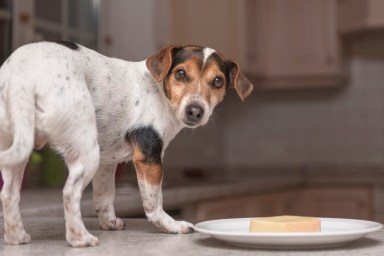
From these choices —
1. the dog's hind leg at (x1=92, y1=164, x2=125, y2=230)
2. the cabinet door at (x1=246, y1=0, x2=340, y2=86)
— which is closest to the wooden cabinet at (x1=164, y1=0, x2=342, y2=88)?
the cabinet door at (x1=246, y1=0, x2=340, y2=86)

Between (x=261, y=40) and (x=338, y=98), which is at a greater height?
(x=261, y=40)

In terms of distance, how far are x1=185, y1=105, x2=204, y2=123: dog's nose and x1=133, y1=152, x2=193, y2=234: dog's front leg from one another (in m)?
0.11

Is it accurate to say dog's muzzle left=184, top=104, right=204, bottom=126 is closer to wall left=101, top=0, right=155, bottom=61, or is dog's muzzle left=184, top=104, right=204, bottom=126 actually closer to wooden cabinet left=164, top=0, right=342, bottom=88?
wall left=101, top=0, right=155, bottom=61

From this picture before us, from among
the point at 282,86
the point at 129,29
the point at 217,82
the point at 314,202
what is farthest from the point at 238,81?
the point at 282,86

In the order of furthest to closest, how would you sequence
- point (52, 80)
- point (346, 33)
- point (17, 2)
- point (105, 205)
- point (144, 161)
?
point (346, 33) < point (17, 2) < point (105, 205) < point (144, 161) < point (52, 80)

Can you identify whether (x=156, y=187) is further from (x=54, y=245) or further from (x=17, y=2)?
A: (x=17, y=2)

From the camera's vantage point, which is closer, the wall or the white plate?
the white plate

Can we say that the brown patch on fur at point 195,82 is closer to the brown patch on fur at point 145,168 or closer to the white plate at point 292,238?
the brown patch on fur at point 145,168

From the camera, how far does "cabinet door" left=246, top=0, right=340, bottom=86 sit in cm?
415

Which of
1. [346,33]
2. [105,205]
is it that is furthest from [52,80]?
[346,33]

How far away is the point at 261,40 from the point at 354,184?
3.58 feet

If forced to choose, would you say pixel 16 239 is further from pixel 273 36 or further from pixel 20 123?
pixel 273 36

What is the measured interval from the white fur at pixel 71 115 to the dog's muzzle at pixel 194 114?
0.08 metres

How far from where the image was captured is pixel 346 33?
4133 mm
